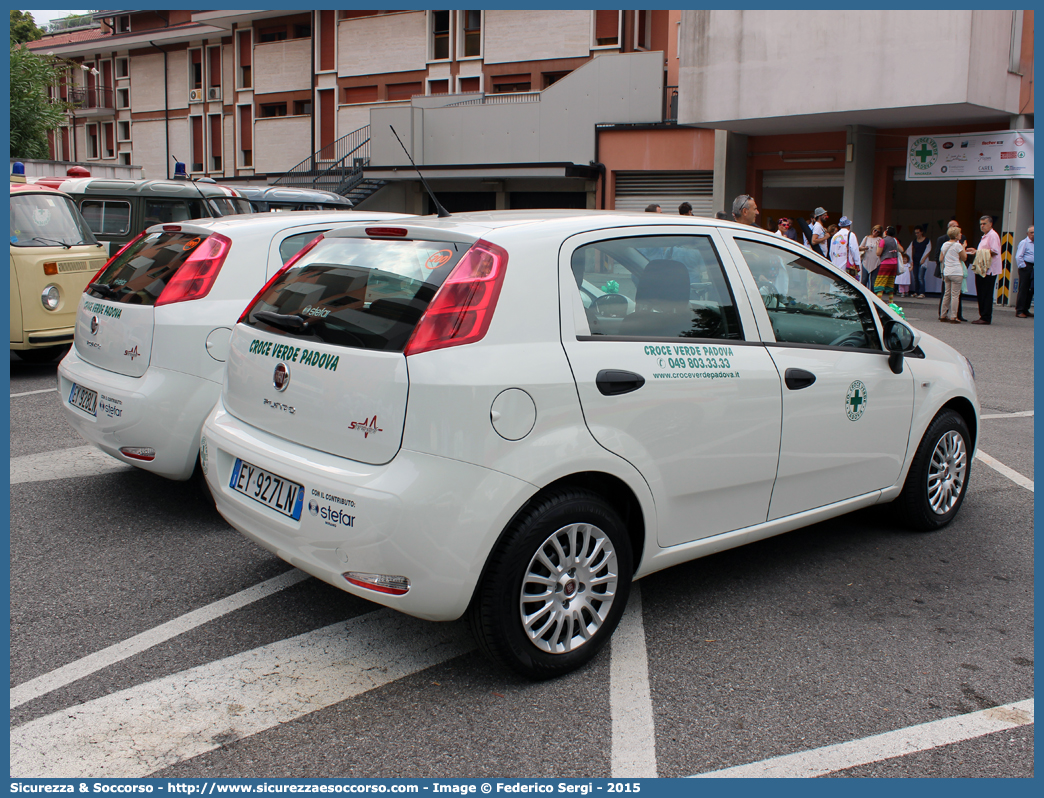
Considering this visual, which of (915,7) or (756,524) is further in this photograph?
(915,7)

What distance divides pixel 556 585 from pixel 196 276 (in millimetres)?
2778

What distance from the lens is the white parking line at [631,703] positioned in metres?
2.82

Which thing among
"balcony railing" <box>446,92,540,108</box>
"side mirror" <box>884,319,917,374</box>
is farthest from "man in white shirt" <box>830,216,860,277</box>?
"balcony railing" <box>446,92,540,108</box>

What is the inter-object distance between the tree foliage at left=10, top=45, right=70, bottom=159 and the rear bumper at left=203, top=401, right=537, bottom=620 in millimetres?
33143

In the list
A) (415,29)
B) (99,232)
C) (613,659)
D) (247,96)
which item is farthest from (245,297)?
(247,96)

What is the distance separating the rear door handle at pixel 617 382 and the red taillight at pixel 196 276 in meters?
2.55

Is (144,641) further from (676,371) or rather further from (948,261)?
(948,261)

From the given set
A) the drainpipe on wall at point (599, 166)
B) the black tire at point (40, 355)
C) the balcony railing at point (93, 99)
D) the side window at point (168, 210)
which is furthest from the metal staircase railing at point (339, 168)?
the black tire at point (40, 355)

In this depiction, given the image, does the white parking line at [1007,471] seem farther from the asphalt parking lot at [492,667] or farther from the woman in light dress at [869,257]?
the woman in light dress at [869,257]

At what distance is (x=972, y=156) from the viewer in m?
21.1

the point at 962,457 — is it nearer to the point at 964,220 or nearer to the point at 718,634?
the point at 718,634

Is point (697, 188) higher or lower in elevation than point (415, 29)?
lower

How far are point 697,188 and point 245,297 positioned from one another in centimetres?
2474

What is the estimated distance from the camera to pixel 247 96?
146 ft
